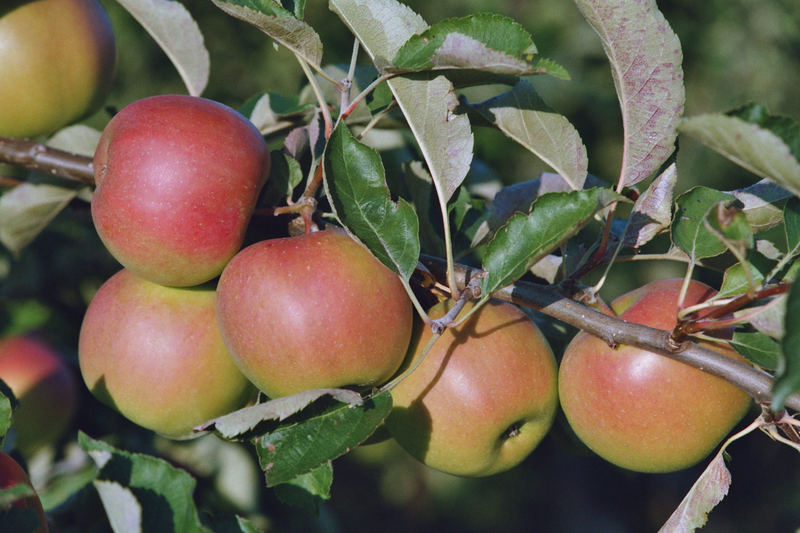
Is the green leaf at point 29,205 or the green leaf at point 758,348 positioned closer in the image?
the green leaf at point 758,348

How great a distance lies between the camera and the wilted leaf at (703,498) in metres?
0.67

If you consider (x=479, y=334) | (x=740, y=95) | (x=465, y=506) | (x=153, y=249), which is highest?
(x=153, y=249)

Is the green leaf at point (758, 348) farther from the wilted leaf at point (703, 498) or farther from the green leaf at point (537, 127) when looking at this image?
the green leaf at point (537, 127)

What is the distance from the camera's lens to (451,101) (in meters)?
0.66

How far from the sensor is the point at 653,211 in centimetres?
72

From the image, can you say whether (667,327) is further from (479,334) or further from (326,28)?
(326,28)

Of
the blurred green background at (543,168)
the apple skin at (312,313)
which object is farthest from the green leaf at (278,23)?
the blurred green background at (543,168)

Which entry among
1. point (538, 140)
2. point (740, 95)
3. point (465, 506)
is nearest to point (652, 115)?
point (538, 140)

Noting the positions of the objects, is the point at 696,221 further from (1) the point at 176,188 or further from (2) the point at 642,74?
(1) the point at 176,188

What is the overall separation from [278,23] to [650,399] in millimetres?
497

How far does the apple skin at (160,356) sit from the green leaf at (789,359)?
54cm

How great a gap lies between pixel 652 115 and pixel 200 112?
448mm

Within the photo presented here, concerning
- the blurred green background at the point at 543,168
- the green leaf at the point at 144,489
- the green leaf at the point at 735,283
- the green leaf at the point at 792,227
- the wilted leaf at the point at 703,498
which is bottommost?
the blurred green background at the point at 543,168

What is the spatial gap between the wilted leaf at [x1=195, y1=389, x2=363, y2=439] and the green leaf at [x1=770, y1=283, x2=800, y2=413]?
334 mm
